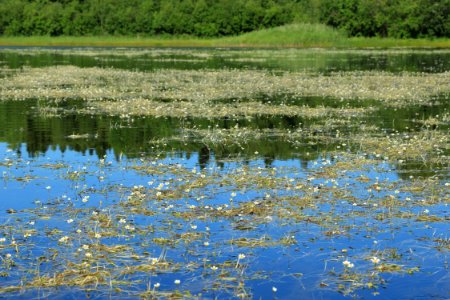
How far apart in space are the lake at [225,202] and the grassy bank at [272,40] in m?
86.3

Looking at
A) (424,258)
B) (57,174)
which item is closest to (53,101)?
(57,174)

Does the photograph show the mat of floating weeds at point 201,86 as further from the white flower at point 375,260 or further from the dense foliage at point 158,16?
the dense foliage at point 158,16

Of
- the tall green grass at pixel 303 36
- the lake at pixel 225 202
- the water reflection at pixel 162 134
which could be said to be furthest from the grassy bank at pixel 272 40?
the lake at pixel 225 202

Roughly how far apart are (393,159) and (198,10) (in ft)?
451

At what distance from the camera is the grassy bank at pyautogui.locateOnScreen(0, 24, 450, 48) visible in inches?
4530

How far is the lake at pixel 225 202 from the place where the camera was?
10.1 meters

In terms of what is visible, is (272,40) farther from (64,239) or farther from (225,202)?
(64,239)

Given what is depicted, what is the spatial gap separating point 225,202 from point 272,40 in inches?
4136

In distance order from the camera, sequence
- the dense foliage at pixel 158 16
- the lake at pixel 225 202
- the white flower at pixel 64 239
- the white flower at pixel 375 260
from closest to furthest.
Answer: the lake at pixel 225 202
the white flower at pixel 375 260
the white flower at pixel 64 239
the dense foliage at pixel 158 16

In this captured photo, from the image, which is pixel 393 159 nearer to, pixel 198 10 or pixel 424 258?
pixel 424 258

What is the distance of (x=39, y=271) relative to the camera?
1032 centimetres

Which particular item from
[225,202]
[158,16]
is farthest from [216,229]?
[158,16]

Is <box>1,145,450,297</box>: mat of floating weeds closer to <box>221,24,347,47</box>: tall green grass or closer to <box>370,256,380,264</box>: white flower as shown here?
<box>370,256,380,264</box>: white flower

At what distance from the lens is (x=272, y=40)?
11681 centimetres
